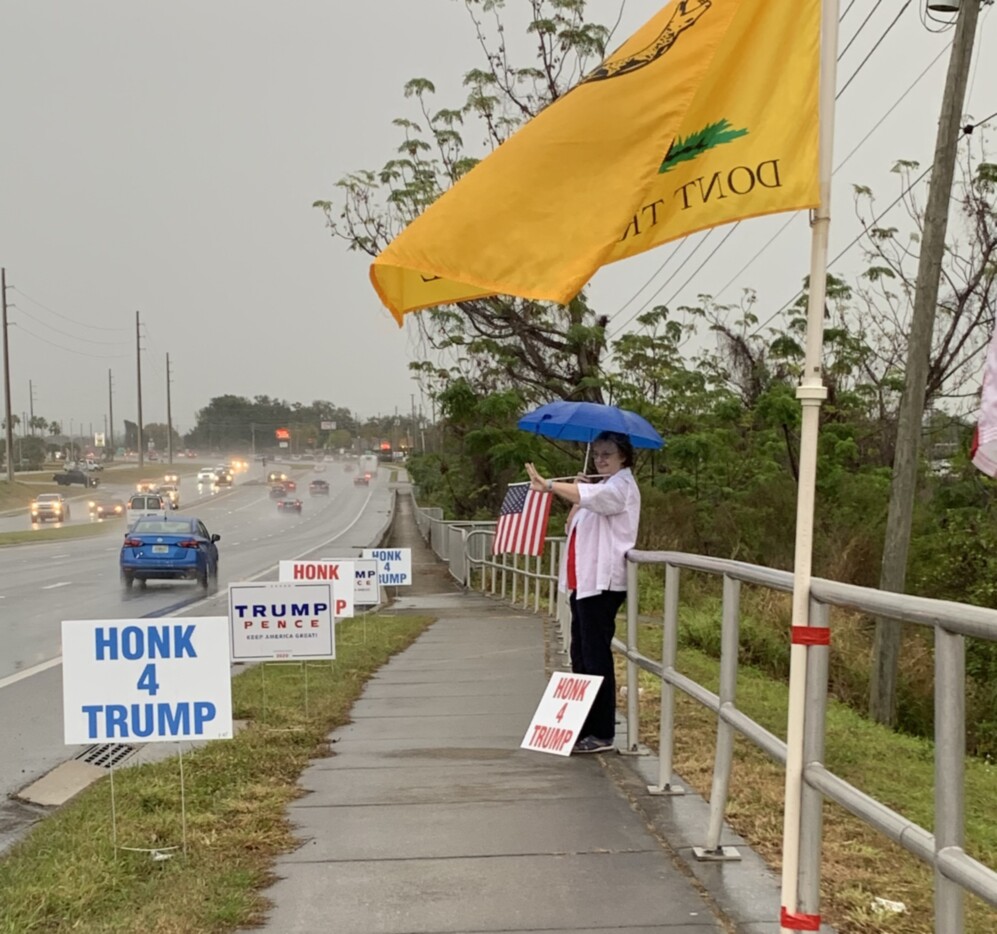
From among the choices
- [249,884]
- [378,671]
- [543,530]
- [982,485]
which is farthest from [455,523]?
[249,884]

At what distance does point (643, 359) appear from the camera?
2603 centimetres

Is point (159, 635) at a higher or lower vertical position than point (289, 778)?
higher

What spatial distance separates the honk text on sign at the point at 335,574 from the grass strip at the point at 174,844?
338 cm

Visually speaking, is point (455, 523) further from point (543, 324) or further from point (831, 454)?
point (831, 454)

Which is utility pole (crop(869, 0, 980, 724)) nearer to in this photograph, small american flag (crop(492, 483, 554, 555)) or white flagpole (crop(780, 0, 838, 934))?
small american flag (crop(492, 483, 554, 555))

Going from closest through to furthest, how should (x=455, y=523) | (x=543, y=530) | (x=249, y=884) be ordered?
(x=249, y=884)
(x=543, y=530)
(x=455, y=523)

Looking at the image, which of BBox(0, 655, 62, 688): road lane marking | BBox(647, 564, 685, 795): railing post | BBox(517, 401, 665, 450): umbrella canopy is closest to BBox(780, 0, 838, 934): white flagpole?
BBox(647, 564, 685, 795): railing post

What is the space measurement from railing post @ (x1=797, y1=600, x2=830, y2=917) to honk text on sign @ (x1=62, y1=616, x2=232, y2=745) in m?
2.86

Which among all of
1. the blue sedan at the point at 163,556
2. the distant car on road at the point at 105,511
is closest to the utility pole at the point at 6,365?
the distant car on road at the point at 105,511

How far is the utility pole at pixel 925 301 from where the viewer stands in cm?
1178

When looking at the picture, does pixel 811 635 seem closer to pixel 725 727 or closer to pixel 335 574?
pixel 725 727

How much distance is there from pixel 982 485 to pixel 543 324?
29.5 feet

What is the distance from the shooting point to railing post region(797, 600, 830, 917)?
382cm

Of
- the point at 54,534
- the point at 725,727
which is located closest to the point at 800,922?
the point at 725,727
